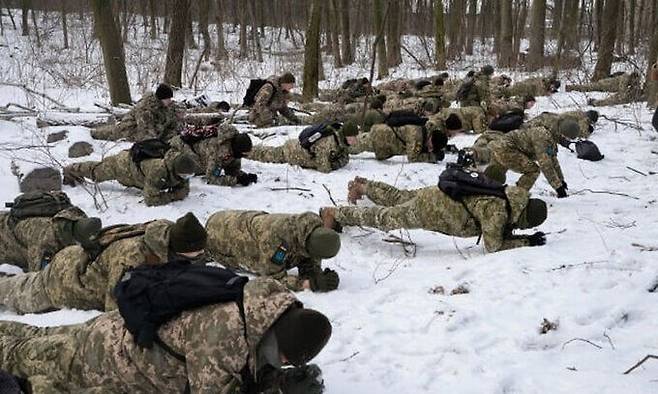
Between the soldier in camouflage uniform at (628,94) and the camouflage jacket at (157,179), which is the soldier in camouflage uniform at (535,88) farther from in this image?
the camouflage jacket at (157,179)

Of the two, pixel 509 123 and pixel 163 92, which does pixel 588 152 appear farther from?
pixel 163 92

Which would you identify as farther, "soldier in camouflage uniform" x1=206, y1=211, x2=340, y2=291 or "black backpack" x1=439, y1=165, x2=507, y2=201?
"black backpack" x1=439, y1=165, x2=507, y2=201

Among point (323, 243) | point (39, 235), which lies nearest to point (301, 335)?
point (323, 243)

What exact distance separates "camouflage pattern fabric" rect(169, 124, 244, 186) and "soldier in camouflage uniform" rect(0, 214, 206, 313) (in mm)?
3025

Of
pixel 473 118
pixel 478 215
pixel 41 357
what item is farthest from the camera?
pixel 473 118

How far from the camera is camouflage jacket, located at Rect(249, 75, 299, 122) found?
1022cm

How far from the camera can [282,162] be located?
336 inches

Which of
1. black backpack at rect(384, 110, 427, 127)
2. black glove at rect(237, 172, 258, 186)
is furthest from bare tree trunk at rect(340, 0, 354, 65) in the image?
black glove at rect(237, 172, 258, 186)

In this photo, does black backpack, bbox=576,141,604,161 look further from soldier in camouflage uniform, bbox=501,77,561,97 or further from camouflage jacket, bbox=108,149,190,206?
camouflage jacket, bbox=108,149,190,206

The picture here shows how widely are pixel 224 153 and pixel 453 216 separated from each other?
134 inches

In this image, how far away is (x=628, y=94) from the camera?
39.6ft

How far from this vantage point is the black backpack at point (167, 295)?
8.74ft

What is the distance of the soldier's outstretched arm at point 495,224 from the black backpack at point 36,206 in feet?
12.5

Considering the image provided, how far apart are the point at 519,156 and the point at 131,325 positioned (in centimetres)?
533
